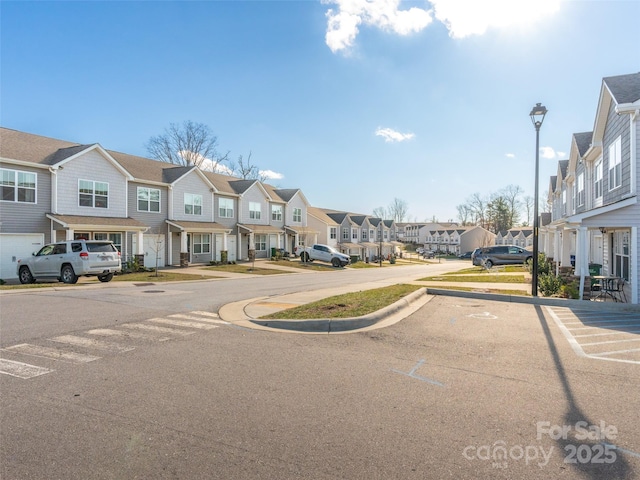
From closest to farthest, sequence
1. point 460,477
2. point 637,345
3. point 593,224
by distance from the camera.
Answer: point 460,477
point 637,345
point 593,224

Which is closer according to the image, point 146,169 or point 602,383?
point 602,383

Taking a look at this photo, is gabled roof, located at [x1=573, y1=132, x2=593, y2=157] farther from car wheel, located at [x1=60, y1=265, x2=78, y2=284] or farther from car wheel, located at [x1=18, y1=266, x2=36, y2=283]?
car wheel, located at [x1=18, y1=266, x2=36, y2=283]

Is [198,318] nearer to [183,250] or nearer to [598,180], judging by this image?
[598,180]

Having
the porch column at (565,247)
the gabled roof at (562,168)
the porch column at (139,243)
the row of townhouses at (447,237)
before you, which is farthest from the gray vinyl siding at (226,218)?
the row of townhouses at (447,237)

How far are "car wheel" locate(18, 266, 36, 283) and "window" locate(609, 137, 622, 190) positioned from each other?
24571 mm

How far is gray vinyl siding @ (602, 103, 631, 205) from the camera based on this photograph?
13391 millimetres

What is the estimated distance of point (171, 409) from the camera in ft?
14.4

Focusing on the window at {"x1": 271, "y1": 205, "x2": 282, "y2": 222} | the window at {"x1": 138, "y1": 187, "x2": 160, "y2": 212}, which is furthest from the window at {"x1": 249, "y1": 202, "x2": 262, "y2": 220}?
the window at {"x1": 138, "y1": 187, "x2": 160, "y2": 212}

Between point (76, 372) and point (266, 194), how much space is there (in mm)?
37619

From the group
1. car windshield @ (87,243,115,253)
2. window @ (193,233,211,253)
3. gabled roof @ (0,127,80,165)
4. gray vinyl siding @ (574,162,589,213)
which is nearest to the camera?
car windshield @ (87,243,115,253)

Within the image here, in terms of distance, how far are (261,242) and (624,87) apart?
32.7 m

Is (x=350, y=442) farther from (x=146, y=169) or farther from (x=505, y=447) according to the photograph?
(x=146, y=169)

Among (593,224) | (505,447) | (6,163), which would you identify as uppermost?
(6,163)

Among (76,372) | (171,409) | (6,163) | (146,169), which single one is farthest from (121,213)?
(171,409)
